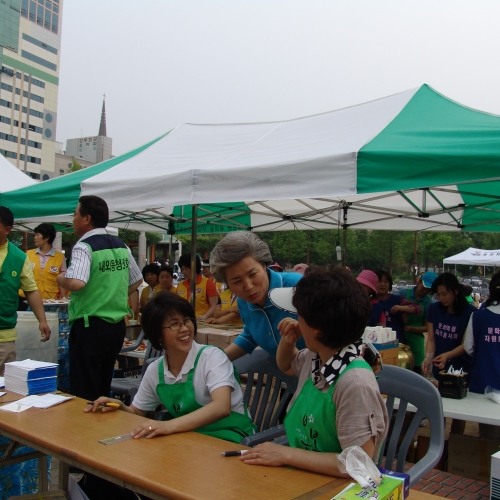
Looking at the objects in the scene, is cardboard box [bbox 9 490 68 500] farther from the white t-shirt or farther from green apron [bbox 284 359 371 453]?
green apron [bbox 284 359 371 453]

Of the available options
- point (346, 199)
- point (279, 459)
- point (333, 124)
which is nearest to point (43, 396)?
point (279, 459)

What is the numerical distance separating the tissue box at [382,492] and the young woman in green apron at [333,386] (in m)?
0.14

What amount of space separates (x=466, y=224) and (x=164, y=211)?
14.4 ft

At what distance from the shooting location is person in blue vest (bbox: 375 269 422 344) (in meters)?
4.65

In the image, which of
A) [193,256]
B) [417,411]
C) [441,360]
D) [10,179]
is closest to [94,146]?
[10,179]

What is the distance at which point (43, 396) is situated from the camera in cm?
234

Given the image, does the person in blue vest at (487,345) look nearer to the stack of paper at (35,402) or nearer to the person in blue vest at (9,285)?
the stack of paper at (35,402)

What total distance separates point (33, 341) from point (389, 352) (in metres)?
2.95

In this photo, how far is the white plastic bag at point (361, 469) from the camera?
3.89ft

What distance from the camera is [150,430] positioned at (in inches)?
70.7

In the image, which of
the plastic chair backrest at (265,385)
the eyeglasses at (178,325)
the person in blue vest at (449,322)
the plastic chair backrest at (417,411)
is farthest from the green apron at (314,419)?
the person in blue vest at (449,322)

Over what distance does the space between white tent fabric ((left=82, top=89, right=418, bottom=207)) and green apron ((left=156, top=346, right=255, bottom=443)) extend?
1.37m

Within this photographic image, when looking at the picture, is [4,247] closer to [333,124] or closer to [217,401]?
[217,401]

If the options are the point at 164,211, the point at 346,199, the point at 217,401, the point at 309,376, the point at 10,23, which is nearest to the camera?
the point at 309,376
